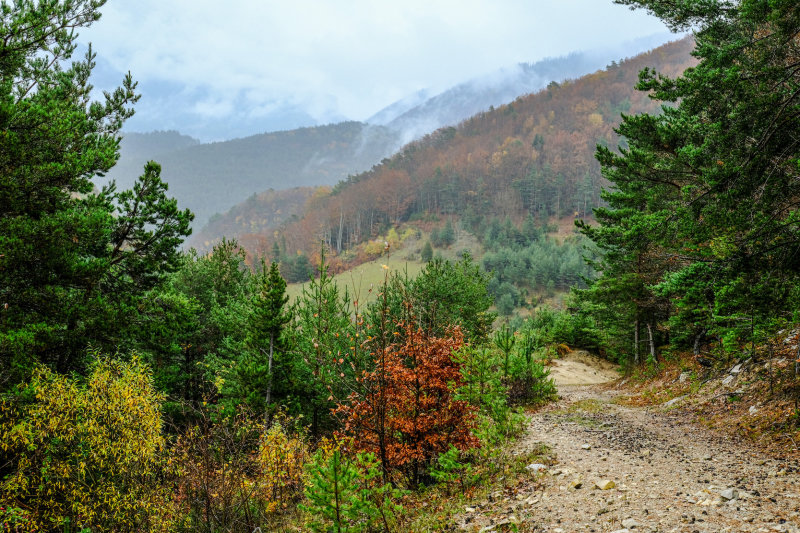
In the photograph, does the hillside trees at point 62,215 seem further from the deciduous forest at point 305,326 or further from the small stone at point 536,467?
the small stone at point 536,467

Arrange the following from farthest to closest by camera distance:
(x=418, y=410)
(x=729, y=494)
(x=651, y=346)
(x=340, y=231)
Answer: (x=340, y=231) < (x=651, y=346) < (x=418, y=410) < (x=729, y=494)

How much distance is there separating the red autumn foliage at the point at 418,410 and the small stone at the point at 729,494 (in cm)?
362

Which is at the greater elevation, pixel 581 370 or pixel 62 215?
pixel 62 215

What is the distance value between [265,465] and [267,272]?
9.03 m

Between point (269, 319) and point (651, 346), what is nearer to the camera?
point (269, 319)

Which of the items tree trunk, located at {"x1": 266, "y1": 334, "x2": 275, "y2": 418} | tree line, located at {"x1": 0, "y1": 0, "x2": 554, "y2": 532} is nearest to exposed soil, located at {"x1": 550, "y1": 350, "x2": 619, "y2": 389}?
tree line, located at {"x1": 0, "y1": 0, "x2": 554, "y2": 532}

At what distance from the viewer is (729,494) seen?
16.7ft

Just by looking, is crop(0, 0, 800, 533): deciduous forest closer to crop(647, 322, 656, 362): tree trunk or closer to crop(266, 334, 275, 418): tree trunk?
crop(266, 334, 275, 418): tree trunk

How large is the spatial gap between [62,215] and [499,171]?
466ft

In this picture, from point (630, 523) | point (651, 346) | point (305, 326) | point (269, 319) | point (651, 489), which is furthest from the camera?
point (651, 346)

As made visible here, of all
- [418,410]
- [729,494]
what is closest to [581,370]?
[418,410]

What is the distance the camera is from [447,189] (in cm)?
13200

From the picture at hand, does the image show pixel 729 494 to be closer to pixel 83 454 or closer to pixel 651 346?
pixel 83 454

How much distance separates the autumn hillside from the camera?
122 metres
